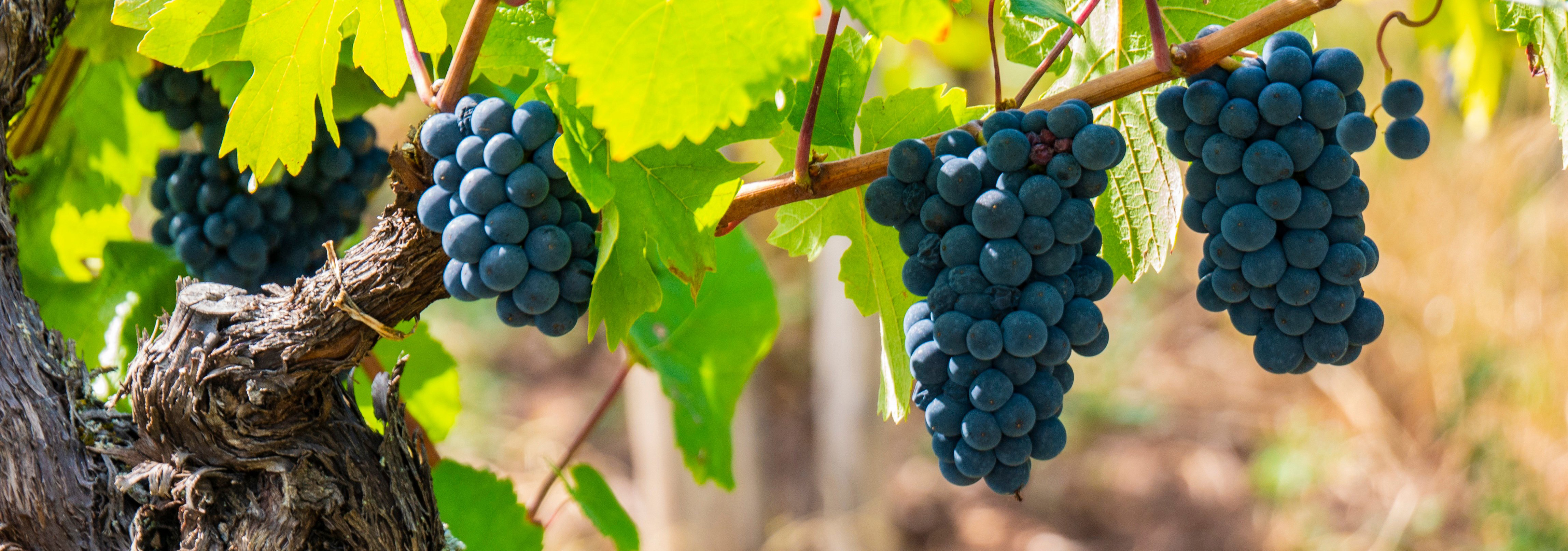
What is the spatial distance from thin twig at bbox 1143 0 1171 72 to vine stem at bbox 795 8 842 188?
5.8 inches

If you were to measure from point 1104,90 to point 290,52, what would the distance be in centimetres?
43

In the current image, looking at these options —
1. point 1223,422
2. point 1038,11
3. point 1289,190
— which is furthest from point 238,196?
point 1223,422

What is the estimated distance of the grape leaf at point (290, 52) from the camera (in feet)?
1.62

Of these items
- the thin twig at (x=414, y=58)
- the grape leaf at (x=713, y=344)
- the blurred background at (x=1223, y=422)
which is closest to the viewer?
the thin twig at (x=414, y=58)

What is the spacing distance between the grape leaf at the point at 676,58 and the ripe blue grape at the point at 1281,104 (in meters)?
0.22

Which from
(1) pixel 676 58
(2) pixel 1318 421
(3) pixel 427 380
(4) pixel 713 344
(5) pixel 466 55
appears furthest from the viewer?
(2) pixel 1318 421

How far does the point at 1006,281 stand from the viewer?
1.42ft

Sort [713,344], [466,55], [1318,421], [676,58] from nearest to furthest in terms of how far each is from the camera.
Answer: [676,58] < [466,55] < [713,344] < [1318,421]

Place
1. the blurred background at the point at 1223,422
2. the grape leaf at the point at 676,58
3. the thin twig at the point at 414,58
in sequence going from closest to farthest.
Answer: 1. the grape leaf at the point at 676,58
2. the thin twig at the point at 414,58
3. the blurred background at the point at 1223,422

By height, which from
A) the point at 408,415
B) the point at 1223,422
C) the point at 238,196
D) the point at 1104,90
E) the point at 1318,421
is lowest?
the point at 1223,422

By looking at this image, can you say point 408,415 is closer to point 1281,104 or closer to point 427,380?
point 427,380

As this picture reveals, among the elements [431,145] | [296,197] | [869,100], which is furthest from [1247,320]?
[296,197]

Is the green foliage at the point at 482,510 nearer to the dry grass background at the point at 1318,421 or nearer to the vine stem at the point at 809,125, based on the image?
the vine stem at the point at 809,125

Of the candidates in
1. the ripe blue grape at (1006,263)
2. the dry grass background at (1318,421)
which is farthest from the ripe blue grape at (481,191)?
the dry grass background at (1318,421)
